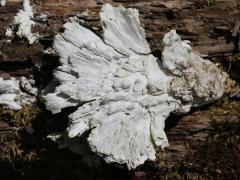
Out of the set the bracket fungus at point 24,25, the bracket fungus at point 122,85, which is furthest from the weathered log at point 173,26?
the bracket fungus at point 122,85

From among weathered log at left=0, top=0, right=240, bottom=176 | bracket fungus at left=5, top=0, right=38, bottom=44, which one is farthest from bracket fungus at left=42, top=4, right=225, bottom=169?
bracket fungus at left=5, top=0, right=38, bottom=44

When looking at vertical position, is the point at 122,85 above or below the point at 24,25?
below

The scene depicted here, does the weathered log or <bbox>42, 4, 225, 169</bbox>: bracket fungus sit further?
the weathered log

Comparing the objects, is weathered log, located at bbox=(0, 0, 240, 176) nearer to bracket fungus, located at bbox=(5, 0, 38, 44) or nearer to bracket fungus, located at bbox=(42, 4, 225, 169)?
bracket fungus, located at bbox=(5, 0, 38, 44)

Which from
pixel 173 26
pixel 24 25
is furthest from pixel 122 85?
pixel 24 25

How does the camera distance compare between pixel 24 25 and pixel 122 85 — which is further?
pixel 24 25

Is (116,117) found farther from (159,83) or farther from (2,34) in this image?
(2,34)

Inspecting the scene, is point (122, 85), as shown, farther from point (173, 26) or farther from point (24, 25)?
point (24, 25)

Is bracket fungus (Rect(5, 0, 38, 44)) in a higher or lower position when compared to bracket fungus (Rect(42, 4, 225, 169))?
higher

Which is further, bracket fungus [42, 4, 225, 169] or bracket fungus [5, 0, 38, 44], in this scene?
bracket fungus [5, 0, 38, 44]
